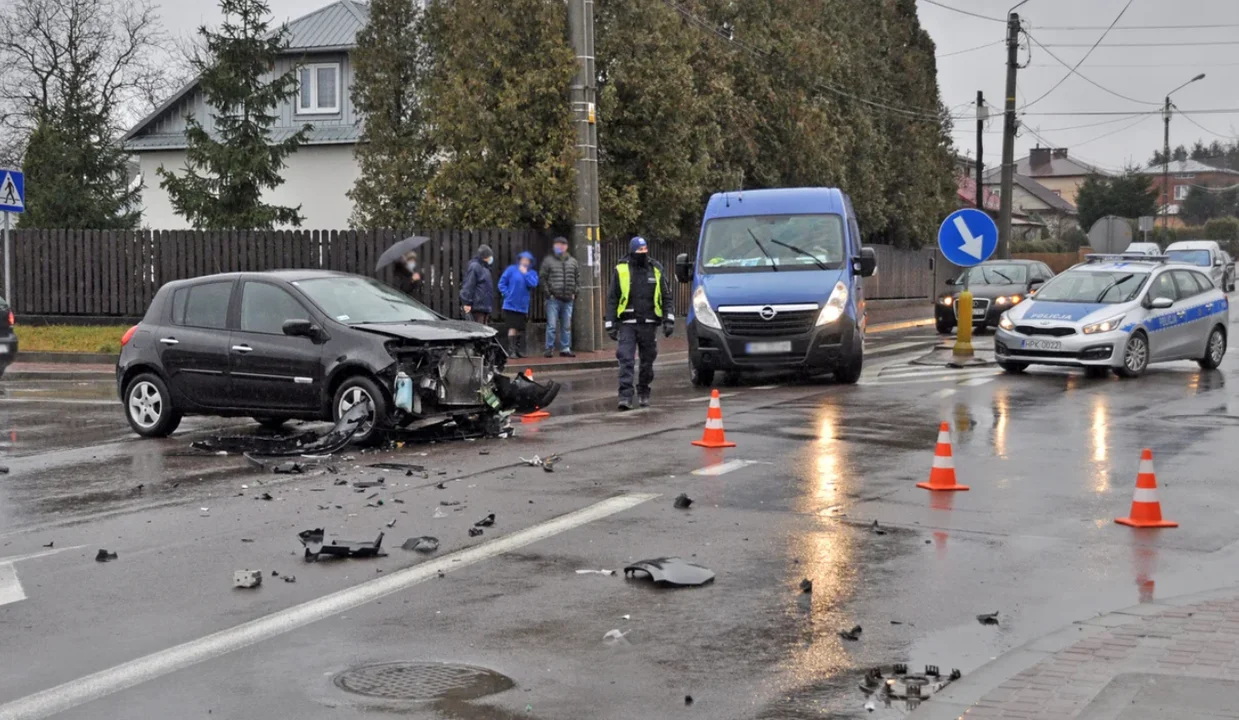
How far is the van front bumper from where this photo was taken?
57.3 ft

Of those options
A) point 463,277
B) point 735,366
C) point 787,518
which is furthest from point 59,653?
point 463,277

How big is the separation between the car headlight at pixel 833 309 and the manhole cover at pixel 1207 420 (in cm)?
420

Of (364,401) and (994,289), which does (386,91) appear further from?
(364,401)

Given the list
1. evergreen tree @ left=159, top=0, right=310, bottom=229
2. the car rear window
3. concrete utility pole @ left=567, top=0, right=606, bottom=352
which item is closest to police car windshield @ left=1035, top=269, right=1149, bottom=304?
concrete utility pole @ left=567, top=0, right=606, bottom=352

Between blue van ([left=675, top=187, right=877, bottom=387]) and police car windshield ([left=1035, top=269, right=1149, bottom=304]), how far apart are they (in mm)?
2852

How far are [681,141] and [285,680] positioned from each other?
23379 millimetres

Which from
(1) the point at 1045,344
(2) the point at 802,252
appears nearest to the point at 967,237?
(1) the point at 1045,344

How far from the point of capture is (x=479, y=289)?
2317 centimetres

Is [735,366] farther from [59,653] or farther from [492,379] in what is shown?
[59,653]

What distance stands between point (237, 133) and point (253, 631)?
28.4 meters

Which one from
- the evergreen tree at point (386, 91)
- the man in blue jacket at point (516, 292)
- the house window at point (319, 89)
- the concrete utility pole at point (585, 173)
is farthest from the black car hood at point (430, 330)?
the house window at point (319, 89)

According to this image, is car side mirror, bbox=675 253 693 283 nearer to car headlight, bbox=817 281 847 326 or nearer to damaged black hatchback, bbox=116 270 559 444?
car headlight, bbox=817 281 847 326

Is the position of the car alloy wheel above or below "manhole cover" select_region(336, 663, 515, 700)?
above

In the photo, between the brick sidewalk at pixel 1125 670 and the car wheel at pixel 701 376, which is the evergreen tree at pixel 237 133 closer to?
the car wheel at pixel 701 376
